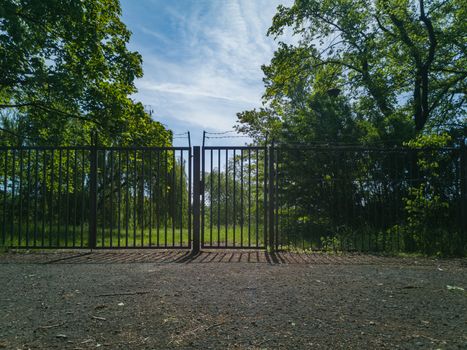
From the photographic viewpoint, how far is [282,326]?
3.32 m

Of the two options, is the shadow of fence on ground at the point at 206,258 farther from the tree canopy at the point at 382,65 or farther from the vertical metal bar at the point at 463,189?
the tree canopy at the point at 382,65

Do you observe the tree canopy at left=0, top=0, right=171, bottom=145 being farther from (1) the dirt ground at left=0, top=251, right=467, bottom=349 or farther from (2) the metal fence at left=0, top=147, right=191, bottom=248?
(1) the dirt ground at left=0, top=251, right=467, bottom=349

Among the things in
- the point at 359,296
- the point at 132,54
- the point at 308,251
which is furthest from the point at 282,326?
the point at 132,54

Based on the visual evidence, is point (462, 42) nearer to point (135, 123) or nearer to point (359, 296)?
point (135, 123)

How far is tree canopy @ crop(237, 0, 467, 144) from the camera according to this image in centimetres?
1395

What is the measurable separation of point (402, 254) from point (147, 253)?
533 cm

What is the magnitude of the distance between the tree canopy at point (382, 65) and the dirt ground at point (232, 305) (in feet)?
28.8

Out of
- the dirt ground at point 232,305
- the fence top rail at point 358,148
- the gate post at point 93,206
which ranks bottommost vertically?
the dirt ground at point 232,305

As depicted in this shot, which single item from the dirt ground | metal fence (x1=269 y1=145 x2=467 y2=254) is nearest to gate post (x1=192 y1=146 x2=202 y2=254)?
the dirt ground

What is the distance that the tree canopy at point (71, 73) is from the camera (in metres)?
10.5

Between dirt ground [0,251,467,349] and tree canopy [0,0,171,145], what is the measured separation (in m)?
6.21

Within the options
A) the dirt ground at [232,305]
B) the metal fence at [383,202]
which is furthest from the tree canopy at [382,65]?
the dirt ground at [232,305]

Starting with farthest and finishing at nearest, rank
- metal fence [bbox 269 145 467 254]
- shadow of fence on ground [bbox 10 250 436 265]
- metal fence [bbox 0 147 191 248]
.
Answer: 1. metal fence [bbox 269 145 467 254]
2. metal fence [bbox 0 147 191 248]
3. shadow of fence on ground [bbox 10 250 436 265]

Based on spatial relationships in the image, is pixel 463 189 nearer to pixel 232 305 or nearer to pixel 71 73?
pixel 232 305
